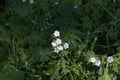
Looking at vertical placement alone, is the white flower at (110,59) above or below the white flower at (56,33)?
below

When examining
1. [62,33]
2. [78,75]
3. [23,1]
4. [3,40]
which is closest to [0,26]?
[3,40]

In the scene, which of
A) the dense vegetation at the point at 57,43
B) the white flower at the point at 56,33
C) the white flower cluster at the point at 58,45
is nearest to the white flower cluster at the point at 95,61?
the dense vegetation at the point at 57,43

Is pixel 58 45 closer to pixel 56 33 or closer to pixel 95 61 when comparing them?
pixel 56 33

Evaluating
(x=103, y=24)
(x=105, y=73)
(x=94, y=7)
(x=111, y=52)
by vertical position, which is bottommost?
(x=105, y=73)

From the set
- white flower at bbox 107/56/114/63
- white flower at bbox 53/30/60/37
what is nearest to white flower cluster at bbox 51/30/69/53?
white flower at bbox 53/30/60/37

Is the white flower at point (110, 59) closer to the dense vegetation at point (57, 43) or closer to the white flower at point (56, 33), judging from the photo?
the dense vegetation at point (57, 43)

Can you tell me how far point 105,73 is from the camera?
2564 millimetres

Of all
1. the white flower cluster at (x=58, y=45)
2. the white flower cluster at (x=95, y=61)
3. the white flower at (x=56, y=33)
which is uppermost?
the white flower at (x=56, y=33)

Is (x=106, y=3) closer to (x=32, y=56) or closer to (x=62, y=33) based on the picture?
(x=62, y=33)

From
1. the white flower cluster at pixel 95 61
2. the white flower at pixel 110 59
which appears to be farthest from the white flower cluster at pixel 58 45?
the white flower at pixel 110 59

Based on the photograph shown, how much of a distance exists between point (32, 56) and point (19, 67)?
0.13 metres

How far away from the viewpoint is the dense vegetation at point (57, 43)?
2670 millimetres

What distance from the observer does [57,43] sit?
2672mm

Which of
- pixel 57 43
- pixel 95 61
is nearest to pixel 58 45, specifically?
pixel 57 43
